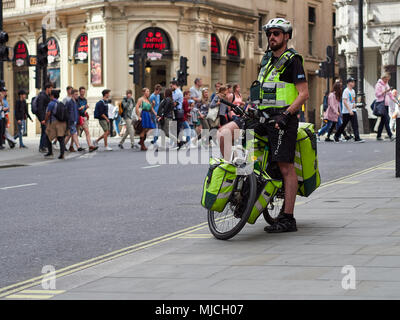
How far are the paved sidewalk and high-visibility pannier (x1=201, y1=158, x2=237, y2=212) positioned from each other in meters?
0.33

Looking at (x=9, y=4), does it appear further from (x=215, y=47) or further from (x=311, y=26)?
(x=311, y=26)

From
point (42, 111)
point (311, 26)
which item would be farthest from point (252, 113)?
point (311, 26)

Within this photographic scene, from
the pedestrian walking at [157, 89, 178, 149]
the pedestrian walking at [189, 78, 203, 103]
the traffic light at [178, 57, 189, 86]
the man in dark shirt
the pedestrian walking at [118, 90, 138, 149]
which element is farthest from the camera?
the traffic light at [178, 57, 189, 86]

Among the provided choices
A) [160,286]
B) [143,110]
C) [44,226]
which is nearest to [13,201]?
[44,226]

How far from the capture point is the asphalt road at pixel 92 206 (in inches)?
280

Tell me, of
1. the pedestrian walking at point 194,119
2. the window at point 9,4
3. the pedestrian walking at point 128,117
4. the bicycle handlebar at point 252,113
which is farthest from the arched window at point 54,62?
the bicycle handlebar at point 252,113

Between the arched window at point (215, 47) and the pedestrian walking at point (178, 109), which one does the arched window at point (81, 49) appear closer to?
the arched window at point (215, 47)

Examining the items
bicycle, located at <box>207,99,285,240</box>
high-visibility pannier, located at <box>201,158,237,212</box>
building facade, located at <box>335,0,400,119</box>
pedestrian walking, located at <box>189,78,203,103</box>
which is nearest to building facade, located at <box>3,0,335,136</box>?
building facade, located at <box>335,0,400,119</box>

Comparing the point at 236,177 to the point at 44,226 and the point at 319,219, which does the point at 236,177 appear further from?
the point at 44,226

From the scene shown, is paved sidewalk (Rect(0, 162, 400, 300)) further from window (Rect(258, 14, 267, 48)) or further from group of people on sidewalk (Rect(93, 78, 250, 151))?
window (Rect(258, 14, 267, 48))

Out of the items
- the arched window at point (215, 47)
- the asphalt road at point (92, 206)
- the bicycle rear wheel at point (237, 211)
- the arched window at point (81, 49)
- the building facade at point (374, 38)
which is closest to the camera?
the bicycle rear wheel at point (237, 211)

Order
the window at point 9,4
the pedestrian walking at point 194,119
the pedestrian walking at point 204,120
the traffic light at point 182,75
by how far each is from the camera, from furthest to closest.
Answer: the window at point 9,4, the traffic light at point 182,75, the pedestrian walking at point 194,119, the pedestrian walking at point 204,120

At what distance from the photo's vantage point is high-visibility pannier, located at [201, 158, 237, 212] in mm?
7018

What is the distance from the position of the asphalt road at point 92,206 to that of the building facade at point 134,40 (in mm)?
16737
